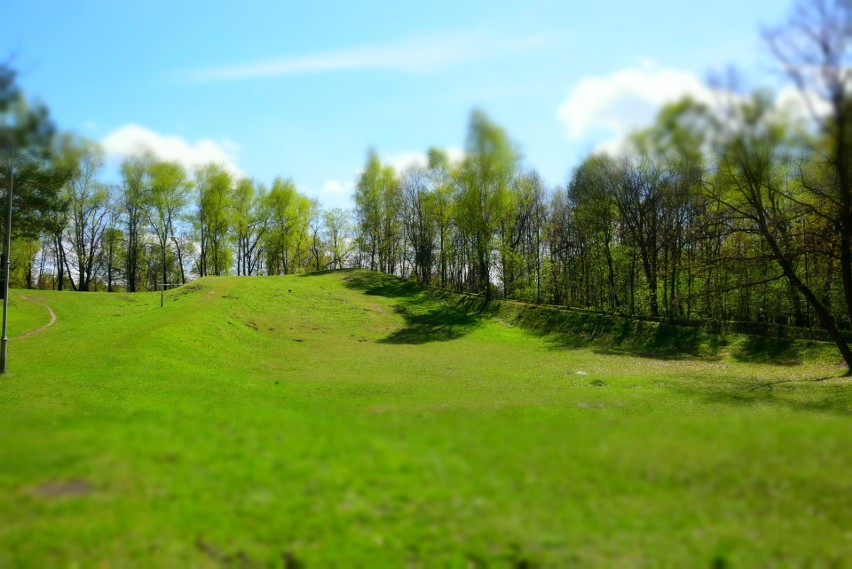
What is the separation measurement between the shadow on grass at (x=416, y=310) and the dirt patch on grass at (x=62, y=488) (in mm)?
32271

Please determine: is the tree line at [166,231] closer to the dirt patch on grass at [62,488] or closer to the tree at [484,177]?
the tree at [484,177]

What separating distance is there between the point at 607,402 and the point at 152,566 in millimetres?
15376

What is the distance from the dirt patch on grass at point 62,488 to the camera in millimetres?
6043

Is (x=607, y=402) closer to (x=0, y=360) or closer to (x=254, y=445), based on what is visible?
(x=254, y=445)

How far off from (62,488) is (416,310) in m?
45.6

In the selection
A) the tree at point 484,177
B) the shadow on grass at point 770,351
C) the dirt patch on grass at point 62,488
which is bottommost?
the shadow on grass at point 770,351

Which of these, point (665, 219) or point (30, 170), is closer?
point (30, 170)

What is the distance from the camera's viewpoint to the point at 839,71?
19891 millimetres

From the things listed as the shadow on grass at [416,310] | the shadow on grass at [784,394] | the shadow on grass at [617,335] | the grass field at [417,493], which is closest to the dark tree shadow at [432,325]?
the shadow on grass at [416,310]

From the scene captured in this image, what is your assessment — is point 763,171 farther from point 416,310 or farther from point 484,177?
point 416,310

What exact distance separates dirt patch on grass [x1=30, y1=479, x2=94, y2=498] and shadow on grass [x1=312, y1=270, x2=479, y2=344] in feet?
106

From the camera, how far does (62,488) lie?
20.2ft

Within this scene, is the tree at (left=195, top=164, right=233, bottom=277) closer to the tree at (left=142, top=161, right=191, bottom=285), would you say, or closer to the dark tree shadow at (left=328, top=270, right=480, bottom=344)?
the tree at (left=142, top=161, right=191, bottom=285)

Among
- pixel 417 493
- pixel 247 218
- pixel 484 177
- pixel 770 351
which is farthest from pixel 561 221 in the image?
pixel 417 493
